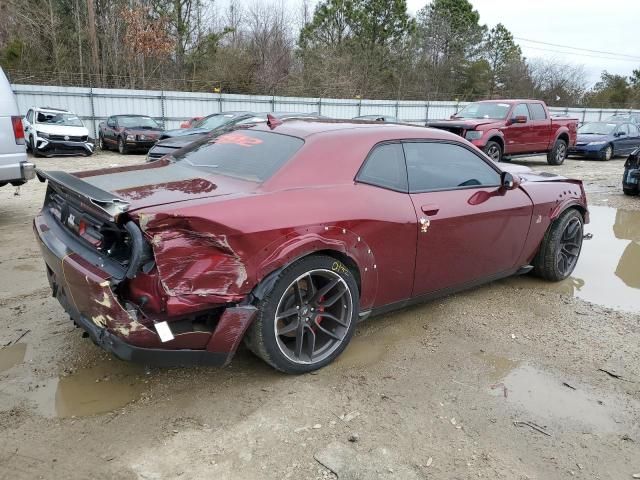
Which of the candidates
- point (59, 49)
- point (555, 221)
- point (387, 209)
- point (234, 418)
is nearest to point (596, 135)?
point (555, 221)

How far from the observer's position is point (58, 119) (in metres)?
16.6

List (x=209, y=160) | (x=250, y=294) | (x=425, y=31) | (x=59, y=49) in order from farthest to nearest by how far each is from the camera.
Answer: (x=425, y=31) → (x=59, y=49) → (x=209, y=160) → (x=250, y=294)

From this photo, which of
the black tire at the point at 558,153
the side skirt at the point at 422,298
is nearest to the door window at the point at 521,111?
the black tire at the point at 558,153

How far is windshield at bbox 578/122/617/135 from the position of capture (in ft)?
60.8

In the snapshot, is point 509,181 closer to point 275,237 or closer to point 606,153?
point 275,237

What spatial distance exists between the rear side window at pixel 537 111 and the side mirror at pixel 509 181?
37.1 feet

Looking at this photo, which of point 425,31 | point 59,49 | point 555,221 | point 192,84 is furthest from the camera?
point 425,31

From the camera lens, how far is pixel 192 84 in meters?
29.0

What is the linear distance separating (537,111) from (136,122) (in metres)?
13.0

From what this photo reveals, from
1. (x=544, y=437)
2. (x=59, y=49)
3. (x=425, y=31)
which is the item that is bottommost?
(x=544, y=437)

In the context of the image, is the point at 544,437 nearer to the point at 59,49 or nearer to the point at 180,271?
the point at 180,271

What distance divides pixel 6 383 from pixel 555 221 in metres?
4.63

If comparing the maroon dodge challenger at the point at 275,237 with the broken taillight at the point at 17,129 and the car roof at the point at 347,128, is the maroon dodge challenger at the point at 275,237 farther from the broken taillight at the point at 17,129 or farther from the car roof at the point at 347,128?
the broken taillight at the point at 17,129

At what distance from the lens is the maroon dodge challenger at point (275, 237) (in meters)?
2.68
